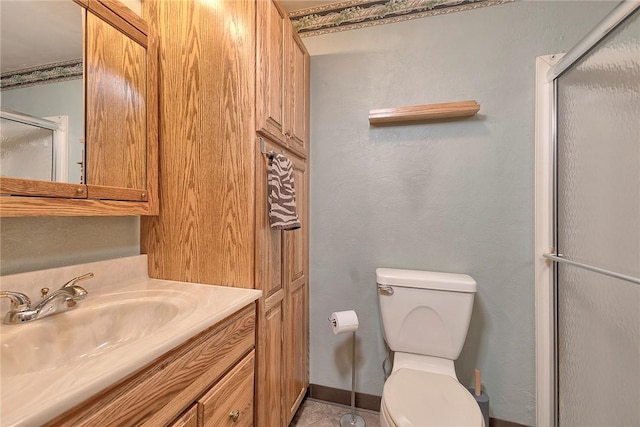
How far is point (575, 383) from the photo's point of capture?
1159 millimetres

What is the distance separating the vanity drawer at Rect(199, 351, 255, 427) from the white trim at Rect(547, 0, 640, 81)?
5.51 feet

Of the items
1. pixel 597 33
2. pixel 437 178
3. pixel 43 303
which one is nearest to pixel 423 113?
pixel 437 178

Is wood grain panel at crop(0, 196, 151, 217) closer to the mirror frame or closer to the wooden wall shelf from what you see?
the mirror frame

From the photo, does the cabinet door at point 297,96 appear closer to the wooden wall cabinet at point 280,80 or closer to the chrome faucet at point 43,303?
the wooden wall cabinet at point 280,80

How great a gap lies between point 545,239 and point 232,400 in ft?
5.08

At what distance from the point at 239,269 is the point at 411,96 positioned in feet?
4.23

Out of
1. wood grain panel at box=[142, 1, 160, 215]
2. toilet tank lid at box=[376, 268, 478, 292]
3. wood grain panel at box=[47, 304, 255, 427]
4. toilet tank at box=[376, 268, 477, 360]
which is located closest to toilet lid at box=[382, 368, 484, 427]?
toilet tank at box=[376, 268, 477, 360]

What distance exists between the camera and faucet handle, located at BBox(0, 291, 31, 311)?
703 millimetres

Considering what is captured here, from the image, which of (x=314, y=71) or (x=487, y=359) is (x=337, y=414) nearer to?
(x=487, y=359)

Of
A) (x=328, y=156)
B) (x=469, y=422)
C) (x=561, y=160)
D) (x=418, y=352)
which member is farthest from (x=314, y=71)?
(x=469, y=422)

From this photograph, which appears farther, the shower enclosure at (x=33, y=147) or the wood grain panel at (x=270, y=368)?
the wood grain panel at (x=270, y=368)

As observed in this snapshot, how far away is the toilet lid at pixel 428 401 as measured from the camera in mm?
901

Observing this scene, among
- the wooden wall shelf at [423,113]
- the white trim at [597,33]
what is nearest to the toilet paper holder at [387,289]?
the wooden wall shelf at [423,113]

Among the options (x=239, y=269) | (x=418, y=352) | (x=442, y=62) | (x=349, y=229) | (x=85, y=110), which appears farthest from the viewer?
(x=349, y=229)
